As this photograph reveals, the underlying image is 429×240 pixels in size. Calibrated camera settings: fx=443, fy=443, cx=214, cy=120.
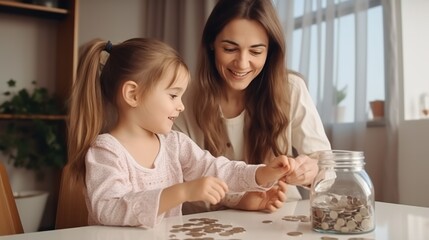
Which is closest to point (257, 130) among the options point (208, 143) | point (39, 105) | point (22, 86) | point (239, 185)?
point (208, 143)

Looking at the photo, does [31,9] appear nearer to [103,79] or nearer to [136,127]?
[103,79]

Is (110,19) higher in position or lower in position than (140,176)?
higher

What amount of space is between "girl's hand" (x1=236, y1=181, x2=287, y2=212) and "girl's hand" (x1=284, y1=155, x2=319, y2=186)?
3cm

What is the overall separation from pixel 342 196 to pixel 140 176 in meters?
0.48

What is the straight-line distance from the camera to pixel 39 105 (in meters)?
2.96

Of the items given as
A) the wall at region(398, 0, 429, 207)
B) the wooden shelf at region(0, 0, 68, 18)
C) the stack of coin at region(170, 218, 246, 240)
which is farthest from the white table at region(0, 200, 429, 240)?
the wooden shelf at region(0, 0, 68, 18)

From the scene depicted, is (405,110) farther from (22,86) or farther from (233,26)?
(22,86)

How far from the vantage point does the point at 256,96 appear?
157cm

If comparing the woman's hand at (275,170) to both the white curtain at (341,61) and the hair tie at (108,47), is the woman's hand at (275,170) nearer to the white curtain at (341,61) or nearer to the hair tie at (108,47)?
the hair tie at (108,47)

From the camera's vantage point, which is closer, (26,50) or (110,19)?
(26,50)

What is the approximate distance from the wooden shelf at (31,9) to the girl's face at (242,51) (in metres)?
1.87

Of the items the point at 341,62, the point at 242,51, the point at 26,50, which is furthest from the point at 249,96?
the point at 26,50

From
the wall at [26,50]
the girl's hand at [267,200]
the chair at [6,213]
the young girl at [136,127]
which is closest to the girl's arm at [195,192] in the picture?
the young girl at [136,127]

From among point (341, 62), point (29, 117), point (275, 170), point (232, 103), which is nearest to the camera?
point (275, 170)
